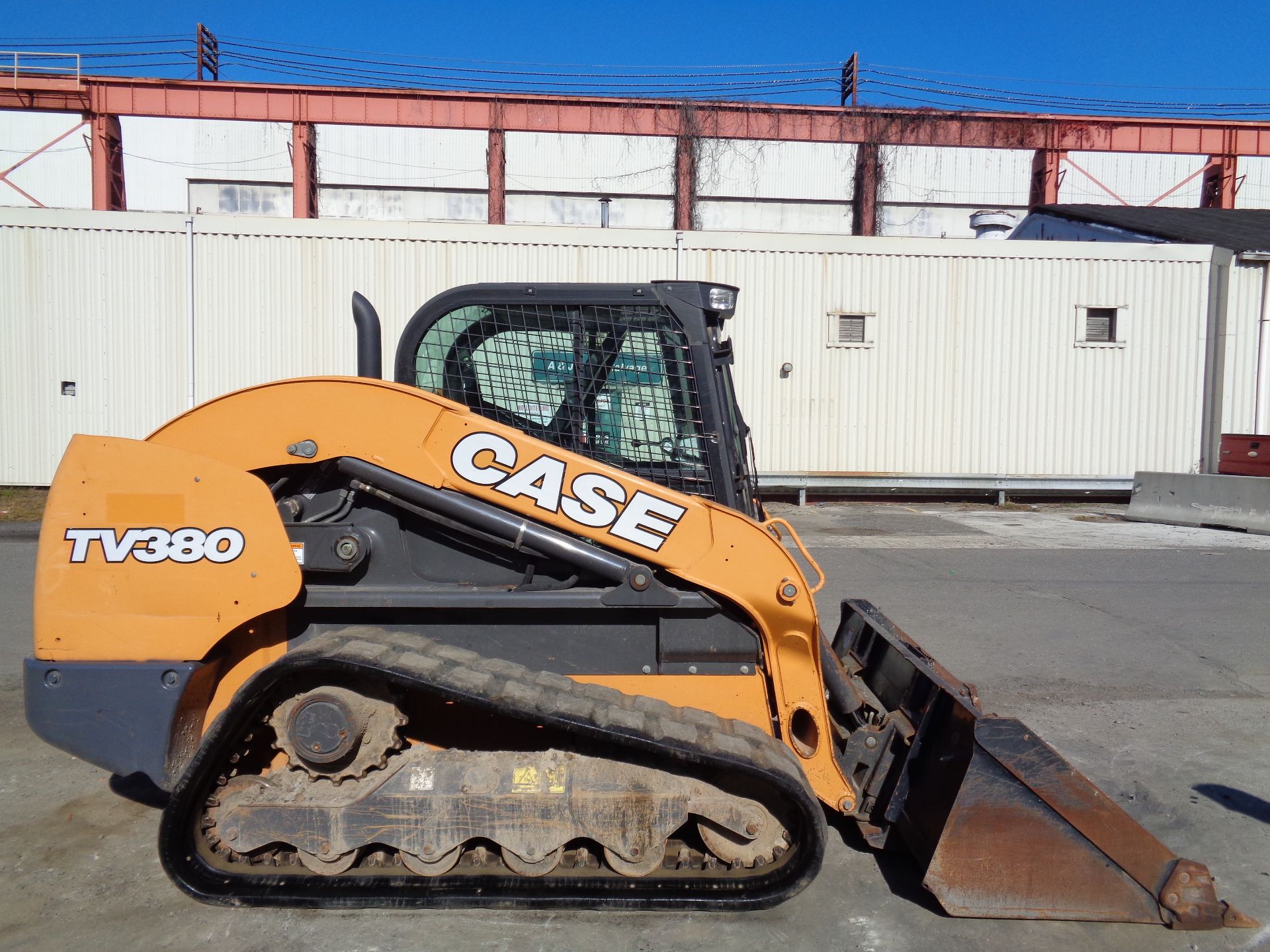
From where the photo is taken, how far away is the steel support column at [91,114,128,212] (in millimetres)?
23953

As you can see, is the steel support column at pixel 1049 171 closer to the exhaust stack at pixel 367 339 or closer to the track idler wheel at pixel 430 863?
the exhaust stack at pixel 367 339

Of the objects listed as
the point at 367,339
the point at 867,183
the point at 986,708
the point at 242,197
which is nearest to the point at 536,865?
the point at 367,339

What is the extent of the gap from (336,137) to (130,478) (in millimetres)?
24371

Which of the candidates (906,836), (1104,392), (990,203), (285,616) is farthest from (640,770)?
(990,203)

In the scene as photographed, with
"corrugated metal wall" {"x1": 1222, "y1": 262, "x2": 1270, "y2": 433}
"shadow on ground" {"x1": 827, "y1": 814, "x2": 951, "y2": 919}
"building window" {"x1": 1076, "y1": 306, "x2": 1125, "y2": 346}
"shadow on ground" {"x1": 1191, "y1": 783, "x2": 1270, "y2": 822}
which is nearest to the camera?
"shadow on ground" {"x1": 827, "y1": 814, "x2": 951, "y2": 919}

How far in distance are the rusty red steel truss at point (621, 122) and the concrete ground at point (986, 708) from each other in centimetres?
1841

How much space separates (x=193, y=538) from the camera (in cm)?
296

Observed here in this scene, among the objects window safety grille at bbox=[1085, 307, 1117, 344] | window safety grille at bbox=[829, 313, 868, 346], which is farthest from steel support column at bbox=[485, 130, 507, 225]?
window safety grille at bbox=[1085, 307, 1117, 344]

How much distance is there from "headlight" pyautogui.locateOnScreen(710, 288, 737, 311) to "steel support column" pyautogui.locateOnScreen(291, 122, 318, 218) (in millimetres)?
23561

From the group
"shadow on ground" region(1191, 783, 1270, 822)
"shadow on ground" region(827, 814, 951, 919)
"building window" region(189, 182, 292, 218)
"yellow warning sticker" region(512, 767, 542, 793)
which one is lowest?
"shadow on ground" region(827, 814, 951, 919)

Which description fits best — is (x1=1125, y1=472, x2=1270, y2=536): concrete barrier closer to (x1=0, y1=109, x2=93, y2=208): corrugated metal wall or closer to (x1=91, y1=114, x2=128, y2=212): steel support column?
(x1=91, y1=114, x2=128, y2=212): steel support column

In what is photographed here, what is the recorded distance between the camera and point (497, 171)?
2455 cm

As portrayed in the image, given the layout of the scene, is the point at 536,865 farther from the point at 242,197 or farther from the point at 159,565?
the point at 242,197

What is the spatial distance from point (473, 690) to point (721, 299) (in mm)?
1703
